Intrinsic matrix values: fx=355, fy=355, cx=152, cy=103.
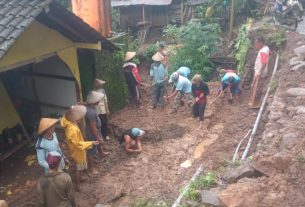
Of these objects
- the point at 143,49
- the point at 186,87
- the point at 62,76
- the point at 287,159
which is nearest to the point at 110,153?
the point at 62,76

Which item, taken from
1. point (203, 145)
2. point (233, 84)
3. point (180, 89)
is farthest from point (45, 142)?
point (233, 84)

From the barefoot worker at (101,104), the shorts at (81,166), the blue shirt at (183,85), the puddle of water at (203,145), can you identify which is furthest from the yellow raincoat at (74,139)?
A: the blue shirt at (183,85)

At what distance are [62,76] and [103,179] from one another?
3.16m

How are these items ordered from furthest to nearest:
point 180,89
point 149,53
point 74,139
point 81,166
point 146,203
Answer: point 149,53 < point 180,89 < point 81,166 < point 74,139 < point 146,203

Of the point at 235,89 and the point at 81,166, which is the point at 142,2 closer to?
the point at 235,89

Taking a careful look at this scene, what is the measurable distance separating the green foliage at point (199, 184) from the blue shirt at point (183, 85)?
5207mm

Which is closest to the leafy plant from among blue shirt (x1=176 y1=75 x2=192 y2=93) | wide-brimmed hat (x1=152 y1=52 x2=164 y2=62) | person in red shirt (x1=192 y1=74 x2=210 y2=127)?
person in red shirt (x1=192 y1=74 x2=210 y2=127)

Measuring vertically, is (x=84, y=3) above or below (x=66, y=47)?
above

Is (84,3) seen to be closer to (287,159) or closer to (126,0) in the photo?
(287,159)

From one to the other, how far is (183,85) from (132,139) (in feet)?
8.70

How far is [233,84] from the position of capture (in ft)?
35.6

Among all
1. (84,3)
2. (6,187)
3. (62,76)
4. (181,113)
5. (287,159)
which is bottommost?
(6,187)

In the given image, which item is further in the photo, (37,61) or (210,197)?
(37,61)

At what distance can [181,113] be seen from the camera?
1112 cm
